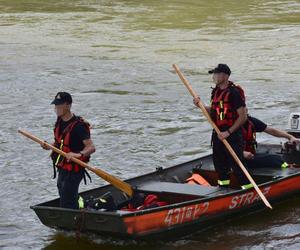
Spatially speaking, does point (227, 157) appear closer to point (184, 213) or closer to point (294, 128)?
point (184, 213)

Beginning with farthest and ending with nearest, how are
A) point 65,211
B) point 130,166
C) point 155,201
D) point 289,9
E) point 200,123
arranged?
point 289,9
point 200,123
point 130,166
point 155,201
point 65,211

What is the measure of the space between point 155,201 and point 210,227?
0.76 meters

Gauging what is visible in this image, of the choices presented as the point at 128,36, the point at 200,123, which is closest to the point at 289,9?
the point at 128,36

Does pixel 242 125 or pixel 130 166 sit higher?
pixel 242 125

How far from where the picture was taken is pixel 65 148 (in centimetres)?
984

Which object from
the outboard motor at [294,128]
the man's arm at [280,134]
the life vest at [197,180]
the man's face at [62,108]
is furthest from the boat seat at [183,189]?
the outboard motor at [294,128]

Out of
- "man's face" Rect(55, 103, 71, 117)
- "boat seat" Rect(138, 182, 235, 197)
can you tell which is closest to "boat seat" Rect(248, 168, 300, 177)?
"boat seat" Rect(138, 182, 235, 197)

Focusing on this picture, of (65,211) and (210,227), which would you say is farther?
(210,227)

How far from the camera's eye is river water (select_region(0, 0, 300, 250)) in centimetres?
1135

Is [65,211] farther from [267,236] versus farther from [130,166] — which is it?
[130,166]

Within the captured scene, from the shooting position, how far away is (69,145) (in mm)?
9836

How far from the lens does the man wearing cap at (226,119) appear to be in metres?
10.7

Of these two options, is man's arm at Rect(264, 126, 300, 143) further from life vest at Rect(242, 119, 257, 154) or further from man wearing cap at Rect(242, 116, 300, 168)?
life vest at Rect(242, 119, 257, 154)

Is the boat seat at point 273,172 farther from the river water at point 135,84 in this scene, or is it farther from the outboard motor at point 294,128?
the outboard motor at point 294,128
